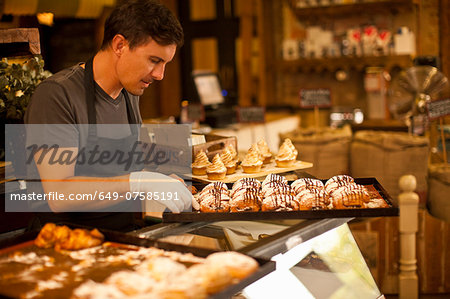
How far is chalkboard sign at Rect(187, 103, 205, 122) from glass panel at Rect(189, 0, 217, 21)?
4.46m

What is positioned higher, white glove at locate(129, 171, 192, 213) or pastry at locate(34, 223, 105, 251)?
white glove at locate(129, 171, 192, 213)

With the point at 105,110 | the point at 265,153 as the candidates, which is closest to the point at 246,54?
the point at 265,153

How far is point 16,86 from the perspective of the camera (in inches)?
90.0

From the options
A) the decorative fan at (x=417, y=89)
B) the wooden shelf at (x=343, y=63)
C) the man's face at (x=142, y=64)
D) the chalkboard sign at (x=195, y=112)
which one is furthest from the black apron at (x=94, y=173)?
the wooden shelf at (x=343, y=63)

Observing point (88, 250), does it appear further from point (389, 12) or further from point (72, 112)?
point (389, 12)

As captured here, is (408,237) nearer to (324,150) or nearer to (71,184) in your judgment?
(324,150)

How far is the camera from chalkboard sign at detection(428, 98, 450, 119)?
3988 mm

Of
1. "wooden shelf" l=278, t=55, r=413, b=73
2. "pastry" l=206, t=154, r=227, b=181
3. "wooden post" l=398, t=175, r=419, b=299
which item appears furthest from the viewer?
"wooden shelf" l=278, t=55, r=413, b=73

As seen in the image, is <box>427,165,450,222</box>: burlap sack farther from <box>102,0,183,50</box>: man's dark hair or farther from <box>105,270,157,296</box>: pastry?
<box>105,270,157,296</box>: pastry

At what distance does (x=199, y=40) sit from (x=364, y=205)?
753cm

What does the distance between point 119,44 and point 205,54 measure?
279 inches

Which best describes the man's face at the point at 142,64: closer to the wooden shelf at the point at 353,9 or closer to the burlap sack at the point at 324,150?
the burlap sack at the point at 324,150

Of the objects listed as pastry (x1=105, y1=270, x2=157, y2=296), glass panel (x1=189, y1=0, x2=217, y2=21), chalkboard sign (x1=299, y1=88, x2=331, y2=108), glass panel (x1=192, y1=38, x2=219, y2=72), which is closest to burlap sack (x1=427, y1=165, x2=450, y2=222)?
chalkboard sign (x1=299, y1=88, x2=331, y2=108)

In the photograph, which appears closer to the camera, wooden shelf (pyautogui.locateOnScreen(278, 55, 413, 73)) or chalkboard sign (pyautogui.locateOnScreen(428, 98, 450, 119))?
chalkboard sign (pyautogui.locateOnScreen(428, 98, 450, 119))
